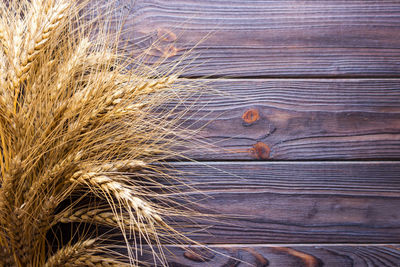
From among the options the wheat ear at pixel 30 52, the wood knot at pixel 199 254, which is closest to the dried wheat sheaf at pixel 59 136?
the wheat ear at pixel 30 52

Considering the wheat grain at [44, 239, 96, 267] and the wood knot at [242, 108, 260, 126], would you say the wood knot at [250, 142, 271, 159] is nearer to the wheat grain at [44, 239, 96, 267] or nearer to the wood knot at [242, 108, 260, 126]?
the wood knot at [242, 108, 260, 126]

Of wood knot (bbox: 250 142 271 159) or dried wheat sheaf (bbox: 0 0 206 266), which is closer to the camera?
dried wheat sheaf (bbox: 0 0 206 266)

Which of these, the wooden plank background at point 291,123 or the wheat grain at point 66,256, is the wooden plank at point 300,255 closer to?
the wooden plank background at point 291,123

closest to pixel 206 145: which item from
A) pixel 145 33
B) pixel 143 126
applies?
pixel 143 126

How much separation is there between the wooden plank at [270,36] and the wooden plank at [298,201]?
0.77ft

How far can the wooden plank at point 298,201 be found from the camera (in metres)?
0.82

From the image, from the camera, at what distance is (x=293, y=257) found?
0.82 meters

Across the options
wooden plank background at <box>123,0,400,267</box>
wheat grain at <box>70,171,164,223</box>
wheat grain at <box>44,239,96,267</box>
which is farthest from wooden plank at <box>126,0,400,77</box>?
wheat grain at <box>44,239,96,267</box>

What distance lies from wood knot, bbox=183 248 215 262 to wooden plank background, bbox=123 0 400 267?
0.02 m

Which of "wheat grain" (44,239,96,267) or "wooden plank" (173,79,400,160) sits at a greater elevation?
"wooden plank" (173,79,400,160)

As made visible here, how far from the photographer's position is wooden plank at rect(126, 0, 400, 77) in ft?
2.75

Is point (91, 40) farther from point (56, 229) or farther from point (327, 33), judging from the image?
point (327, 33)

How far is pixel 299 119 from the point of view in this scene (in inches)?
33.1

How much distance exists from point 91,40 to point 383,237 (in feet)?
2.74
